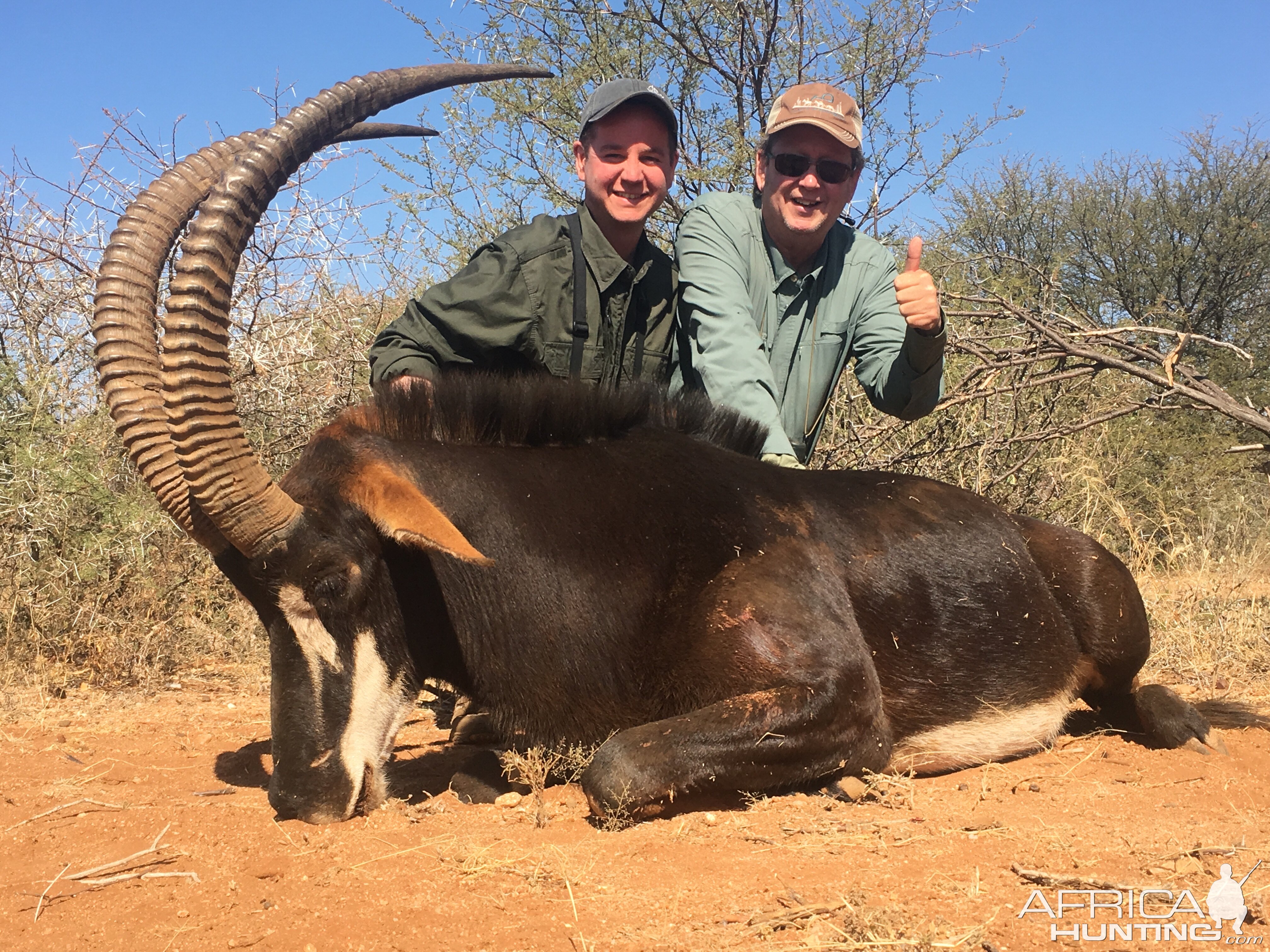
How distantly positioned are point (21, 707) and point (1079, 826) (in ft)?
17.1

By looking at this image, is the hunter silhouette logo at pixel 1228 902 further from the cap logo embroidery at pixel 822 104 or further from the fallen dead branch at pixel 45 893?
the cap logo embroidery at pixel 822 104

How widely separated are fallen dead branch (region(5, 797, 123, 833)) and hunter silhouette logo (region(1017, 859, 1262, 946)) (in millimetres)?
3105

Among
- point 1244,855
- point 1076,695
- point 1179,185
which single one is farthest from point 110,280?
point 1179,185

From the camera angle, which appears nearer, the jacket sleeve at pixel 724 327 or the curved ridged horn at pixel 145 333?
the curved ridged horn at pixel 145 333

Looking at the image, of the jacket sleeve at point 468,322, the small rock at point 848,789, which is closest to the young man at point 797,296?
the jacket sleeve at point 468,322

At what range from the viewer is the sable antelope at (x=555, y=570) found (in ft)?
11.2

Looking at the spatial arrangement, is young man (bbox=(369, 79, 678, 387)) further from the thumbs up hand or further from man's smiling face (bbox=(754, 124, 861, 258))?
the thumbs up hand

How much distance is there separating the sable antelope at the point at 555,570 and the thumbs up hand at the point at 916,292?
0.80 m

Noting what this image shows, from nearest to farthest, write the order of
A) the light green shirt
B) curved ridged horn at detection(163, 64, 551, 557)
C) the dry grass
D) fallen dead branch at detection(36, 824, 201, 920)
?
fallen dead branch at detection(36, 824, 201, 920), curved ridged horn at detection(163, 64, 551, 557), the light green shirt, the dry grass

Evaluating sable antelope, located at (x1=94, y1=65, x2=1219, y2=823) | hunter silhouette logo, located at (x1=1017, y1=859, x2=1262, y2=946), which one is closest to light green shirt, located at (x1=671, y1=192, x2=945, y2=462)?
sable antelope, located at (x1=94, y1=65, x2=1219, y2=823)

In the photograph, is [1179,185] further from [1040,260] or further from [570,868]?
[570,868]

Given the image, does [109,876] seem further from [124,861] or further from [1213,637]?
[1213,637]

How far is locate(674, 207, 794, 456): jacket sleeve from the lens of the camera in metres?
4.98

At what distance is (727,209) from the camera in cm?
566
